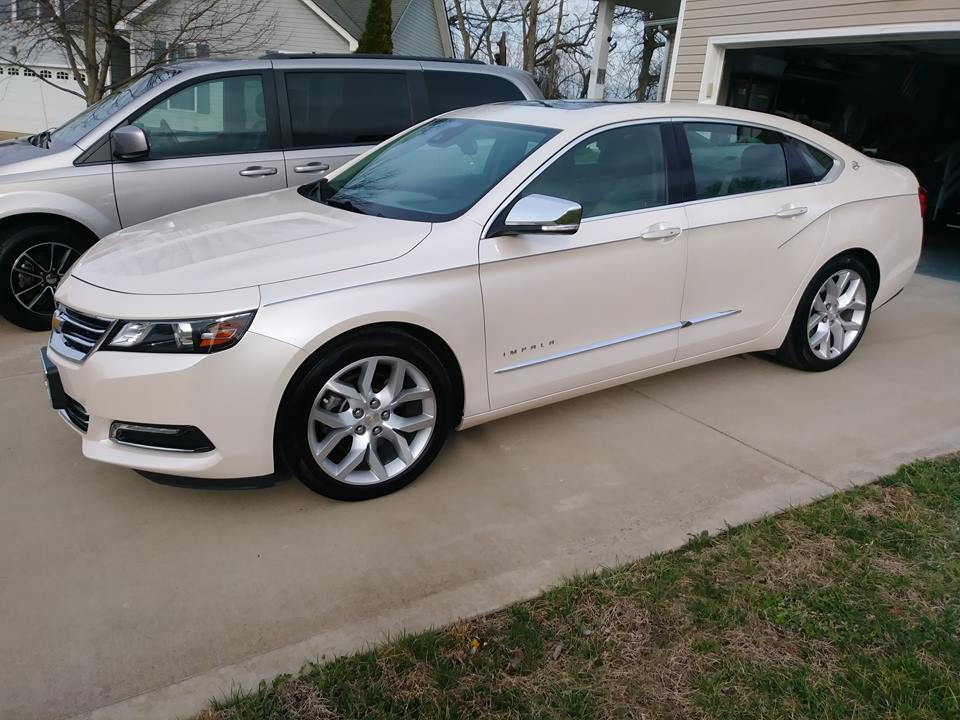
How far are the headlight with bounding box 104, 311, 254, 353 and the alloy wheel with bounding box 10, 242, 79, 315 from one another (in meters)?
2.87

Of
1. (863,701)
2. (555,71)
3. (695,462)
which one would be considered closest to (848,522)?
(695,462)

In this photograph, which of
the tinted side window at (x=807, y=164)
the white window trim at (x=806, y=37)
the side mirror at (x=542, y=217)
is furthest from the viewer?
the white window trim at (x=806, y=37)

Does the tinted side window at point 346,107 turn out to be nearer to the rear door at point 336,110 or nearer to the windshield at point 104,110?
the rear door at point 336,110

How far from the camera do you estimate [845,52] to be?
38.5ft

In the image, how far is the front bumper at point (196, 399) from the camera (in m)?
2.88

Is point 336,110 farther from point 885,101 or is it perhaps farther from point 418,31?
point 418,31

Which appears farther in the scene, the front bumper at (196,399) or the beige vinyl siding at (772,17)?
the beige vinyl siding at (772,17)

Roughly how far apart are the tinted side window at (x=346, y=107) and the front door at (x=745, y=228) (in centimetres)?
291

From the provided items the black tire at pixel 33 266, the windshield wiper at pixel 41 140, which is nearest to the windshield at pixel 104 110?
the windshield wiper at pixel 41 140

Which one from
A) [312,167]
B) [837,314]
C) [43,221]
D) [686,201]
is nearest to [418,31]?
[312,167]

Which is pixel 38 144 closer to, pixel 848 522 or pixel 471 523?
pixel 471 523

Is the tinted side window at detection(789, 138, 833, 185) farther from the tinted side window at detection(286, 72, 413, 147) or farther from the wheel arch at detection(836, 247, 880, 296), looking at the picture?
the tinted side window at detection(286, 72, 413, 147)

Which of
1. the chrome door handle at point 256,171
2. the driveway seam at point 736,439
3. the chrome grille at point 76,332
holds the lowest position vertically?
the driveway seam at point 736,439

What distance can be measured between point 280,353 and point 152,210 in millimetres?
3208
